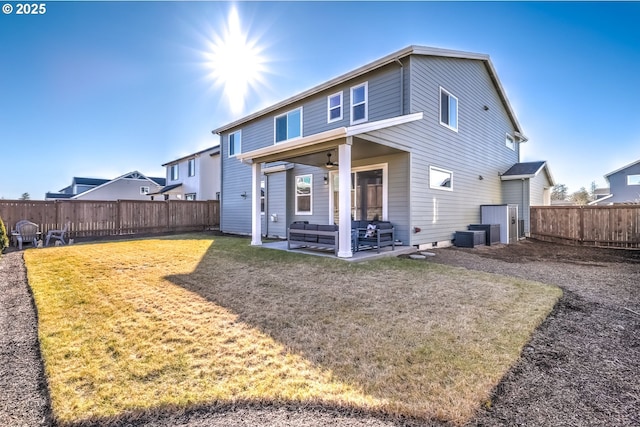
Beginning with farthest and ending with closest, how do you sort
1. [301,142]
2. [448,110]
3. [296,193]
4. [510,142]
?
[510,142]
[296,193]
[448,110]
[301,142]

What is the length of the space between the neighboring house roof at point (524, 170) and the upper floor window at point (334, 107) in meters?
9.08

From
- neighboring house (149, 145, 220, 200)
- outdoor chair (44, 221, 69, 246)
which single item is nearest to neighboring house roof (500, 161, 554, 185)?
neighboring house (149, 145, 220, 200)

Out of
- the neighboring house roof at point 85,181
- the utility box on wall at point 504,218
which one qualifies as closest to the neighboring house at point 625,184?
the utility box on wall at point 504,218

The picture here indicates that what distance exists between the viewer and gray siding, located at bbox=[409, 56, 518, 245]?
9250 mm

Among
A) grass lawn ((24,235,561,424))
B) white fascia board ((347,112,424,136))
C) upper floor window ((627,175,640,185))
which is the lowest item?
grass lawn ((24,235,561,424))

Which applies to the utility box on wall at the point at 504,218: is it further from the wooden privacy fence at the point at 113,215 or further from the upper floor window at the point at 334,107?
the wooden privacy fence at the point at 113,215

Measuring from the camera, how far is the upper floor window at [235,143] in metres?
15.5

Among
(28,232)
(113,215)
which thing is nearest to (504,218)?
(113,215)

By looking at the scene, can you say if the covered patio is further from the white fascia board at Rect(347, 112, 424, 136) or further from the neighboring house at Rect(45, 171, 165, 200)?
the neighboring house at Rect(45, 171, 165, 200)

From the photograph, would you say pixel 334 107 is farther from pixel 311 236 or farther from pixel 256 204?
pixel 311 236

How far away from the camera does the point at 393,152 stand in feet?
30.2

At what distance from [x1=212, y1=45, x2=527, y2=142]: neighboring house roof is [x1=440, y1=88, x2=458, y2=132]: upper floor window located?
1.28 m

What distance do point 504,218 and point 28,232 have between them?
18.0 m

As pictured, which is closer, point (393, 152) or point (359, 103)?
point (393, 152)
